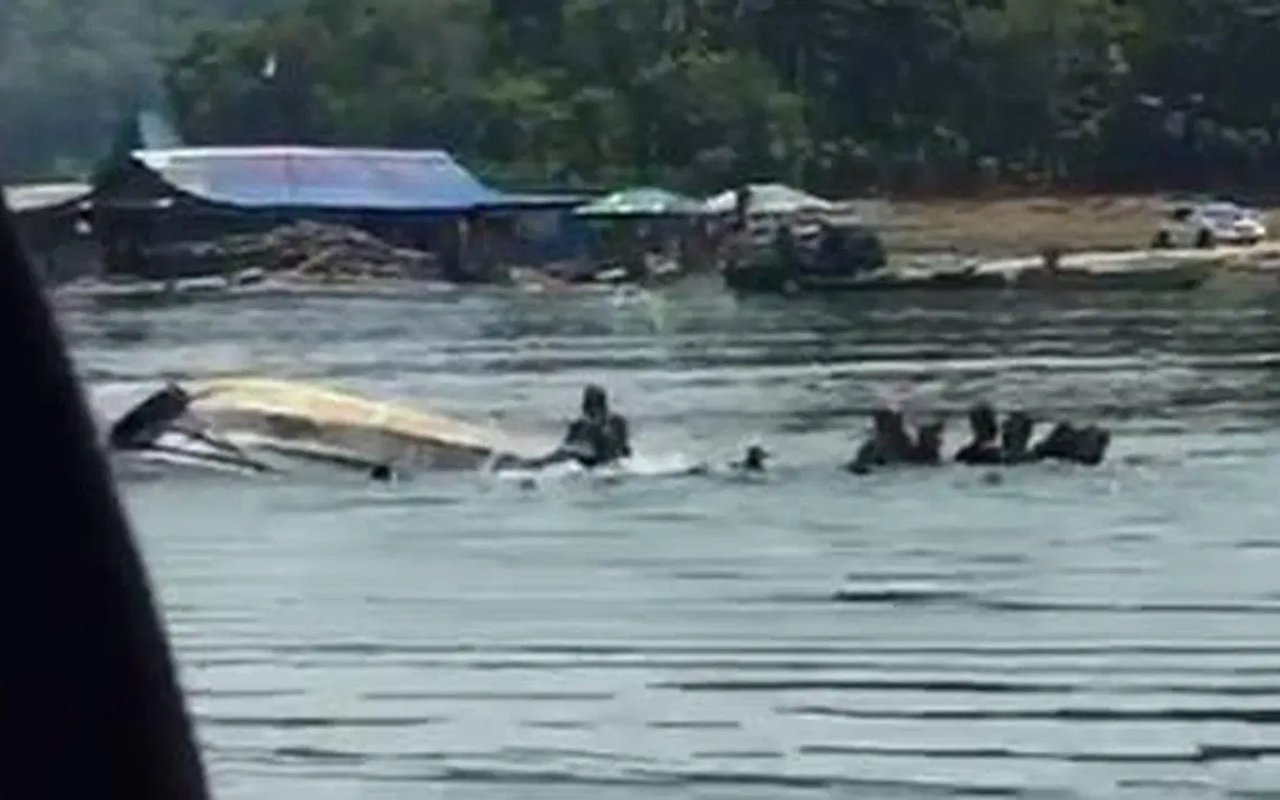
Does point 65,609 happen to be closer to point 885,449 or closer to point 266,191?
point 885,449

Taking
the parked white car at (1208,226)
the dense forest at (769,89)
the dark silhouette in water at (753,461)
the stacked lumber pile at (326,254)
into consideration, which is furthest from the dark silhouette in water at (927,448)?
the stacked lumber pile at (326,254)

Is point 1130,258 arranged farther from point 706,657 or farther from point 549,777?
point 549,777

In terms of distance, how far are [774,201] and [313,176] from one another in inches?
37.0

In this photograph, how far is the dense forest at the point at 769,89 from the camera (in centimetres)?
688

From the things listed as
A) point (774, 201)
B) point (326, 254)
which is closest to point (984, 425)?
point (774, 201)

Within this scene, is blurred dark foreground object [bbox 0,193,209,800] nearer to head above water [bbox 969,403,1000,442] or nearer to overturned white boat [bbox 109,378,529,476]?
head above water [bbox 969,403,1000,442]

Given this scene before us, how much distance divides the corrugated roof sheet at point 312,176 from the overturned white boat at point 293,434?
2.13 feet

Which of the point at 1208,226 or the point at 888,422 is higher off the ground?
the point at 1208,226

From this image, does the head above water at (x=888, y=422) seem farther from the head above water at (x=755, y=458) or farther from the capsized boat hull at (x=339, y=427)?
the capsized boat hull at (x=339, y=427)

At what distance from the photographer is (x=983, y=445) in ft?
18.8

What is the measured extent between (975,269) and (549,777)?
5240mm

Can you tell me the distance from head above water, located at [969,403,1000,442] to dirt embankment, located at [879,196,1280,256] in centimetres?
105

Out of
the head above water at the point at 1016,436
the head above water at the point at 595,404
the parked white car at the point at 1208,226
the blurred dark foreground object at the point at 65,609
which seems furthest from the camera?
the parked white car at the point at 1208,226

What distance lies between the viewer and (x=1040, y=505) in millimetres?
5152
